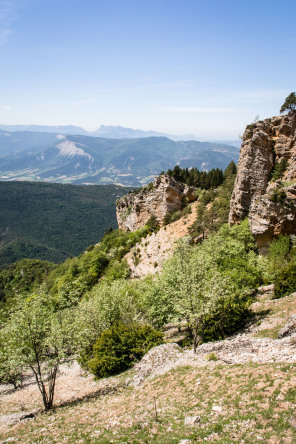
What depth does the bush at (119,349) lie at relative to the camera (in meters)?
23.0

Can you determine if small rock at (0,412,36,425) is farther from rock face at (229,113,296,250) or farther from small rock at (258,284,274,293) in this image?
rock face at (229,113,296,250)

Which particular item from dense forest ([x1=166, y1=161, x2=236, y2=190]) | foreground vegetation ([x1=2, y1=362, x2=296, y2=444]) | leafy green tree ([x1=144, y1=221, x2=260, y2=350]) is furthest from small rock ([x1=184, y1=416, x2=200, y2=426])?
dense forest ([x1=166, y1=161, x2=236, y2=190])

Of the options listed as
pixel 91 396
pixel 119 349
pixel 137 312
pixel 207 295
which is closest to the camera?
pixel 91 396

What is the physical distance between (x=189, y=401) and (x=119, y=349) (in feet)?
37.0

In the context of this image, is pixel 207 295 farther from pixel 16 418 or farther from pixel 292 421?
pixel 16 418

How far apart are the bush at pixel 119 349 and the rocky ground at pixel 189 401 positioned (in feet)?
4.00

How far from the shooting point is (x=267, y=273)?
3002 cm

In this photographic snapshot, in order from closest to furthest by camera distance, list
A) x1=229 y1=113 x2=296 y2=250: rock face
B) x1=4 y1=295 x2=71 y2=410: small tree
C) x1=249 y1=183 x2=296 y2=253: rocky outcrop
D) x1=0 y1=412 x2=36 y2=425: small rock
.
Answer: x1=0 y1=412 x2=36 y2=425: small rock < x1=4 y1=295 x2=71 y2=410: small tree < x1=249 y1=183 x2=296 y2=253: rocky outcrop < x1=229 y1=113 x2=296 y2=250: rock face

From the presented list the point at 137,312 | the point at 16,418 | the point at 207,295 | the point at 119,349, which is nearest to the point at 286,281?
the point at 207,295

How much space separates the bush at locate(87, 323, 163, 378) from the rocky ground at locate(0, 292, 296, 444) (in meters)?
1.22

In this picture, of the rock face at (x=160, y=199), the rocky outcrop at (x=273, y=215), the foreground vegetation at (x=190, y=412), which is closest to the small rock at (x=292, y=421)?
the foreground vegetation at (x=190, y=412)

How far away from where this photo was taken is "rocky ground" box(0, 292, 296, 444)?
10281mm

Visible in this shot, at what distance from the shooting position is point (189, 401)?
13.3 meters

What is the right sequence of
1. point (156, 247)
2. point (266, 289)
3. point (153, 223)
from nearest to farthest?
point (266, 289)
point (156, 247)
point (153, 223)
